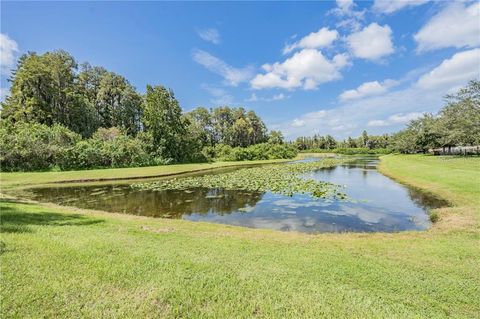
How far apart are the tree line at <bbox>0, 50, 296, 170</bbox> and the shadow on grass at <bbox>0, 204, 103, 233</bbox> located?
29.3 metres

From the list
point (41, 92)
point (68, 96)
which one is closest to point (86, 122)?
point (68, 96)

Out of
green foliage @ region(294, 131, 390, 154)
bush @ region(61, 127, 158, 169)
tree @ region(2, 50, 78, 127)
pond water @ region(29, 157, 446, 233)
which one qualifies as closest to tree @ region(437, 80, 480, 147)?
pond water @ region(29, 157, 446, 233)

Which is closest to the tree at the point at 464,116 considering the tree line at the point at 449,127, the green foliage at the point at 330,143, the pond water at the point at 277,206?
the tree line at the point at 449,127

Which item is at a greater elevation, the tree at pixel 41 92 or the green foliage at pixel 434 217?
the tree at pixel 41 92

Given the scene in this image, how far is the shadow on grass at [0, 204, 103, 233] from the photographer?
700 cm

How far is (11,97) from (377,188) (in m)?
62.0

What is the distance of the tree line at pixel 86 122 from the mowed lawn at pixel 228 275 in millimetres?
32826

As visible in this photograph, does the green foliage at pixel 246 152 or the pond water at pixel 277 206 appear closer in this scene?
the pond water at pixel 277 206

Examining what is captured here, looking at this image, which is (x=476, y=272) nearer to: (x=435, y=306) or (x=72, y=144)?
(x=435, y=306)

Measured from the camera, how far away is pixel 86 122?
183ft

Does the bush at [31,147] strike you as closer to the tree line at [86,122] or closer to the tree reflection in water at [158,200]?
the tree line at [86,122]

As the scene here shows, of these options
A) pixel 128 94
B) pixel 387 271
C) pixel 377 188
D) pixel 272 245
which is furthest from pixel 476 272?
pixel 128 94

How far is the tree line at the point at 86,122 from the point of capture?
113 feet

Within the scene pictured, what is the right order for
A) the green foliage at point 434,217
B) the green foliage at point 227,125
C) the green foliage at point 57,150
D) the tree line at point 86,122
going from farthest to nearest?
1. the green foliage at point 227,125
2. the tree line at point 86,122
3. the green foliage at point 57,150
4. the green foliage at point 434,217
